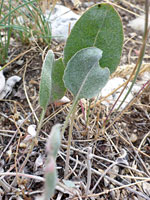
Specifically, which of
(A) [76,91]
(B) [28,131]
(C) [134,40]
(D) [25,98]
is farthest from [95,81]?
(C) [134,40]

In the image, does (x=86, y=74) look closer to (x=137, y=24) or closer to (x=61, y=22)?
(x=61, y=22)

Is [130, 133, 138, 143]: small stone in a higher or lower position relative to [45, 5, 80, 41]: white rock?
lower

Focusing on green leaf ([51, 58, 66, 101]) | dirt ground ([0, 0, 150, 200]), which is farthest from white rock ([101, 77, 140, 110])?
green leaf ([51, 58, 66, 101])

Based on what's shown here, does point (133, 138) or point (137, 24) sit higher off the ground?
point (137, 24)

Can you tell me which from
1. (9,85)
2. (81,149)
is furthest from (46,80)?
(9,85)

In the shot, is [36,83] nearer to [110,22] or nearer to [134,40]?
[110,22]

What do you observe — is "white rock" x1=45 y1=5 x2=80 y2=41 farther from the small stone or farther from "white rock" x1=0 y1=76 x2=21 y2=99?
the small stone
